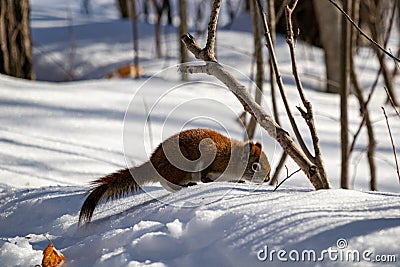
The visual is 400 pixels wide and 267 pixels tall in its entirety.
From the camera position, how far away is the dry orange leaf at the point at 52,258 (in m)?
1.80

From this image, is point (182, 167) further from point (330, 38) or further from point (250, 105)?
point (330, 38)

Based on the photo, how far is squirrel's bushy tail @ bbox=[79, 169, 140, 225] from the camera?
87.2 inches

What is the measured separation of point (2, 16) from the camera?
5445mm

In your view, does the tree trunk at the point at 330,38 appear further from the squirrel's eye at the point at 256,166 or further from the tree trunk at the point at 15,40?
the squirrel's eye at the point at 256,166

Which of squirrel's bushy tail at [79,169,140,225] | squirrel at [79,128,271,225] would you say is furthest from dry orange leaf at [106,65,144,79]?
squirrel's bushy tail at [79,169,140,225]

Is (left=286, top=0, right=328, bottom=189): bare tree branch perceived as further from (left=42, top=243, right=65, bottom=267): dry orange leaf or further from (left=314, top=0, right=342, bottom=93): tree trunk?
(left=314, top=0, right=342, bottom=93): tree trunk

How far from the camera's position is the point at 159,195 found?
2229mm

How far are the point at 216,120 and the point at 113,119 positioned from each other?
28.4 inches

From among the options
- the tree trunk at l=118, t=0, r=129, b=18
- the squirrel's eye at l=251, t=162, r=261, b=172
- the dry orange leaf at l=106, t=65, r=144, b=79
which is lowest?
the dry orange leaf at l=106, t=65, r=144, b=79

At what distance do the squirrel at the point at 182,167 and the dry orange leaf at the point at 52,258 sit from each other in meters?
0.28

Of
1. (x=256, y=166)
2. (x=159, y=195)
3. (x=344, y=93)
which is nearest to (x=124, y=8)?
(x=344, y=93)

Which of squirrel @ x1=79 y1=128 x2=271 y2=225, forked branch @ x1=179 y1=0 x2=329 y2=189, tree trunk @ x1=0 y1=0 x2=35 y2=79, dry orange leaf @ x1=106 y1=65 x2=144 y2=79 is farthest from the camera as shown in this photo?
dry orange leaf @ x1=106 y1=65 x2=144 y2=79

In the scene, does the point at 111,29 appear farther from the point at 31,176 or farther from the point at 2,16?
the point at 31,176

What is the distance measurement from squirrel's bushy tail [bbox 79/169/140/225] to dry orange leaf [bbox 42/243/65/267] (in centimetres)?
32
